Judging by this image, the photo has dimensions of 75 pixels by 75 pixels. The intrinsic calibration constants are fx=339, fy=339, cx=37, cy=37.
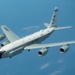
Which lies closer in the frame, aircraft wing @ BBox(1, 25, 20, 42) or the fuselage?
the fuselage

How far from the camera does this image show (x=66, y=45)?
92.5 meters

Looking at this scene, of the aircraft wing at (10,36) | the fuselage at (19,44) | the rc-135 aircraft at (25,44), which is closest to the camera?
the fuselage at (19,44)

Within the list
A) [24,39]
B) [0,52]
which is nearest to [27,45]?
[24,39]

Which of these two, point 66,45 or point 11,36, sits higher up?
point 11,36

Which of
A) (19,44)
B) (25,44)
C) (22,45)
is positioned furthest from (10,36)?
(19,44)

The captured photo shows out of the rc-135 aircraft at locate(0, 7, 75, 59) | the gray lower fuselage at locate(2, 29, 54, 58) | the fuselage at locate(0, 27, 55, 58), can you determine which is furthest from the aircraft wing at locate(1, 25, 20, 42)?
the gray lower fuselage at locate(2, 29, 54, 58)

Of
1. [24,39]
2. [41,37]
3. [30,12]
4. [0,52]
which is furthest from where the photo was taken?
[30,12]

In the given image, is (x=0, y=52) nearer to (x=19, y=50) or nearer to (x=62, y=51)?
(x=19, y=50)

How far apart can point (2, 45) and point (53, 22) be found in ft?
64.1

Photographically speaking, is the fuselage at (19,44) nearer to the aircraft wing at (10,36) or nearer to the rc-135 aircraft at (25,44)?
the rc-135 aircraft at (25,44)

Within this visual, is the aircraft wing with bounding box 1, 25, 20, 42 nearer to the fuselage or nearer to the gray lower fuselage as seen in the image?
the fuselage

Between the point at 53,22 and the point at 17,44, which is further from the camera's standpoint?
the point at 53,22

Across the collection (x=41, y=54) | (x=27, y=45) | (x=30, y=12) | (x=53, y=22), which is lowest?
(x=41, y=54)

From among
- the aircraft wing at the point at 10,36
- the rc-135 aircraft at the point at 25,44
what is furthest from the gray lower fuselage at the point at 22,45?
the aircraft wing at the point at 10,36
